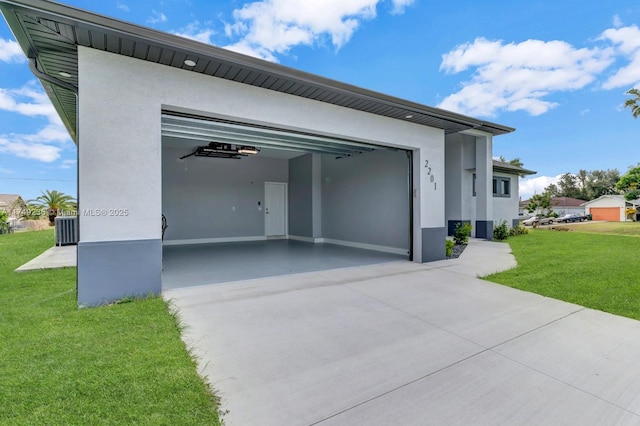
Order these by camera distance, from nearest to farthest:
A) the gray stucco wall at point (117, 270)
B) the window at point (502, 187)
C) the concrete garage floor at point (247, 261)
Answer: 1. the gray stucco wall at point (117, 270)
2. the concrete garage floor at point (247, 261)
3. the window at point (502, 187)

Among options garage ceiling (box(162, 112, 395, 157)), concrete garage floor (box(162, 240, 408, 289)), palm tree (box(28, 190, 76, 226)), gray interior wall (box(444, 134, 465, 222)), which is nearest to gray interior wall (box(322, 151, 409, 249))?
concrete garage floor (box(162, 240, 408, 289))

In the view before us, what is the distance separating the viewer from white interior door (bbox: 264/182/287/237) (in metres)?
12.2

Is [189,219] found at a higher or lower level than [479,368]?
higher

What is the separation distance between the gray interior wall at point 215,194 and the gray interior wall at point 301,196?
61 cm

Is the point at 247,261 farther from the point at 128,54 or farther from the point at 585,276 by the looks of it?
the point at 585,276

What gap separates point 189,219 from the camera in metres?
10.7

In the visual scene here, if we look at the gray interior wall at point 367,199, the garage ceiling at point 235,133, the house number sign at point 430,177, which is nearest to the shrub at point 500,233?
the gray interior wall at point 367,199

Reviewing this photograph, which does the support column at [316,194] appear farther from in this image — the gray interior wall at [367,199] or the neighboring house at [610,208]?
the neighboring house at [610,208]

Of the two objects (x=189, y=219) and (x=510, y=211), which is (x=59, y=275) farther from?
(x=510, y=211)

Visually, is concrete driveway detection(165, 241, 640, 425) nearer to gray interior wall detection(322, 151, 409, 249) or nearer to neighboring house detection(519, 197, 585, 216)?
gray interior wall detection(322, 151, 409, 249)

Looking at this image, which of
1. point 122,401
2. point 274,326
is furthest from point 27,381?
point 274,326

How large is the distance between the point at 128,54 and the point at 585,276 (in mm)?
8375

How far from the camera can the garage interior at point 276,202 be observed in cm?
713

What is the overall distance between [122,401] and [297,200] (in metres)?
10.3
